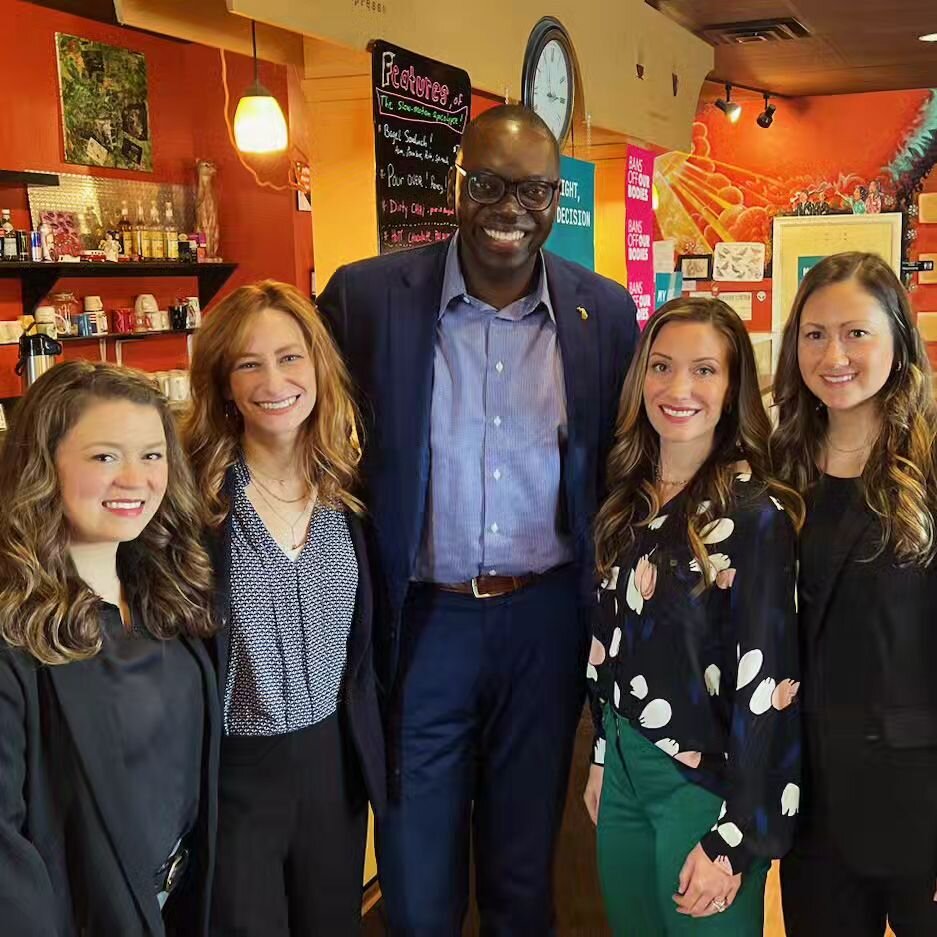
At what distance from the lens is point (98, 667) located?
5.21 feet

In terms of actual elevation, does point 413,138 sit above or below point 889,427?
above

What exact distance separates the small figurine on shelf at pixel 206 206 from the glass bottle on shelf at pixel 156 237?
1.07ft

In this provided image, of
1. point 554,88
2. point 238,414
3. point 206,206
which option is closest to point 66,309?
point 206,206

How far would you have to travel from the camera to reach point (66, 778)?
1.54 m

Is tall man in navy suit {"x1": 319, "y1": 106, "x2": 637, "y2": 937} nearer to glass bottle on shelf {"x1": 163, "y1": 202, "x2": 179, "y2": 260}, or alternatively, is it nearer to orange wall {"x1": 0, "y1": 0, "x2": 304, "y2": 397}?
orange wall {"x1": 0, "y1": 0, "x2": 304, "y2": 397}

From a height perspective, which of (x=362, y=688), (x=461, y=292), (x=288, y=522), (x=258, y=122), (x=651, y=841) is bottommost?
(x=651, y=841)

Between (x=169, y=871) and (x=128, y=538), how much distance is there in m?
0.57

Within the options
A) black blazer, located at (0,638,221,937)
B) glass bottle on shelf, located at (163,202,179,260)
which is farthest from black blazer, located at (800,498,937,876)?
glass bottle on shelf, located at (163,202,179,260)

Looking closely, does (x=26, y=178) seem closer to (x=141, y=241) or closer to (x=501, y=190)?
(x=141, y=241)

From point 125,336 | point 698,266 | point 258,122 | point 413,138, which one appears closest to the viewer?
point 413,138

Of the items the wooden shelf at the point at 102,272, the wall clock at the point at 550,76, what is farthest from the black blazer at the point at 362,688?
the wooden shelf at the point at 102,272

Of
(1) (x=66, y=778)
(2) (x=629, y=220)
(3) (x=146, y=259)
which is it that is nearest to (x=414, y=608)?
(1) (x=66, y=778)

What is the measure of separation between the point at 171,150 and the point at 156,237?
753 mm

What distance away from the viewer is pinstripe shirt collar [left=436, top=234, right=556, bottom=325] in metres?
2.19
